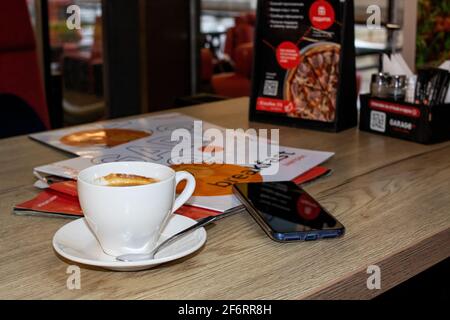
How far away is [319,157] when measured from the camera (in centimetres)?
112

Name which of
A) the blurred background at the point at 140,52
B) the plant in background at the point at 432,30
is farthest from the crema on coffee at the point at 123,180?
the blurred background at the point at 140,52

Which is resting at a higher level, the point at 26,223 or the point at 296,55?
the point at 296,55

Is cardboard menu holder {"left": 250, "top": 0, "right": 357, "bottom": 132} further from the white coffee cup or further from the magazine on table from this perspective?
the white coffee cup

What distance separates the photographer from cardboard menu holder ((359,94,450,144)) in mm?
1276

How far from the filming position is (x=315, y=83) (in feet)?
4.55

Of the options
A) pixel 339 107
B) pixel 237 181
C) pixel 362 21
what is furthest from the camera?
pixel 362 21

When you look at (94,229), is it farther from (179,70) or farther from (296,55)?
(179,70)

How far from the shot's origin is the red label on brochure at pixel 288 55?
141 centimetres

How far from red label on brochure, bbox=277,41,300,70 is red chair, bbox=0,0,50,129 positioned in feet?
3.48

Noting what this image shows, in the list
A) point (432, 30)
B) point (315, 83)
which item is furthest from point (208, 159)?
point (432, 30)

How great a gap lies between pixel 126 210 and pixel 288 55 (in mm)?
815

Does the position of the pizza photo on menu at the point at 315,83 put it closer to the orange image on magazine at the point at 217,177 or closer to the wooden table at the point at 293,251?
the wooden table at the point at 293,251

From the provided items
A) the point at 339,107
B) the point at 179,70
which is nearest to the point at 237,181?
the point at 339,107
